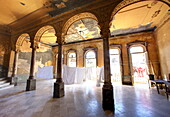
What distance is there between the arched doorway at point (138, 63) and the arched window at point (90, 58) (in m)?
3.27

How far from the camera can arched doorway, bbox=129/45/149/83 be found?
6086 millimetres

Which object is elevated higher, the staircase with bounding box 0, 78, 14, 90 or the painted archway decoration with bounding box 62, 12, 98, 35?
the painted archway decoration with bounding box 62, 12, 98, 35

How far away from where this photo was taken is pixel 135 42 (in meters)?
6.06

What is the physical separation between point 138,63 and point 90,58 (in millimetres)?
4153

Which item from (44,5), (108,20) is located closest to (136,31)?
(108,20)

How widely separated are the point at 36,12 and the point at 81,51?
502 cm

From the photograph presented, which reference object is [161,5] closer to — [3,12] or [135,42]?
[135,42]

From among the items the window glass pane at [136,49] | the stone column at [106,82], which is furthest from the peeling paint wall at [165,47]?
the stone column at [106,82]

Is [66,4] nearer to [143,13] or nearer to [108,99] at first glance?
[143,13]

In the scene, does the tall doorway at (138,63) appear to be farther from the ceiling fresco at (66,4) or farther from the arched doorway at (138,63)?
the ceiling fresco at (66,4)

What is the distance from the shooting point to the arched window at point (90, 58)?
7.63m

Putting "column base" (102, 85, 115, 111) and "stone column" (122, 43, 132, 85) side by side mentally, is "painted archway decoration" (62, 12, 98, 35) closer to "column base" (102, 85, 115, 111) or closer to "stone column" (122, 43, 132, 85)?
"column base" (102, 85, 115, 111)

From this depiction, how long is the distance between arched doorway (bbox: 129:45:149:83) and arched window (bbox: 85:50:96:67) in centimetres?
327

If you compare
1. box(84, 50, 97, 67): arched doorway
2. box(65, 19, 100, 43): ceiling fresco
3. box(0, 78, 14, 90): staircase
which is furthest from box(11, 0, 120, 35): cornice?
box(84, 50, 97, 67): arched doorway
